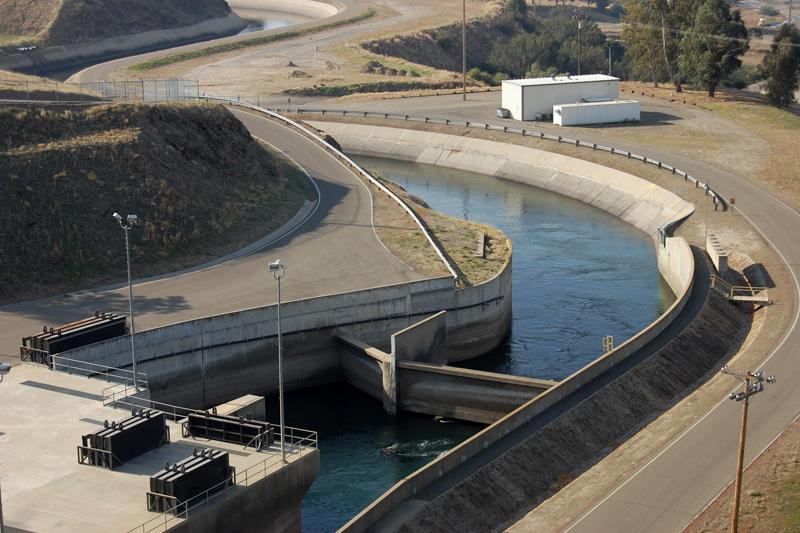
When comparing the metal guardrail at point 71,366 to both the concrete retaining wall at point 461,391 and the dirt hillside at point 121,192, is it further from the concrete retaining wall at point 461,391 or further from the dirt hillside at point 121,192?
the concrete retaining wall at point 461,391

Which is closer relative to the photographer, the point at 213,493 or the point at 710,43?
the point at 213,493

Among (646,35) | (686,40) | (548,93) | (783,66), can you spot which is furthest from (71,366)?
(646,35)

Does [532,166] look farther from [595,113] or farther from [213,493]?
[213,493]

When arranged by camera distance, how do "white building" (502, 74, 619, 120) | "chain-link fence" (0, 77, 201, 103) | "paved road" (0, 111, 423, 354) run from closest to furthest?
"paved road" (0, 111, 423, 354), "chain-link fence" (0, 77, 201, 103), "white building" (502, 74, 619, 120)

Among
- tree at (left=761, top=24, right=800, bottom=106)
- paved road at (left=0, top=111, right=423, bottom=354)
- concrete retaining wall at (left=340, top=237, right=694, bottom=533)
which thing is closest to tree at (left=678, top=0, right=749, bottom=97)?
tree at (left=761, top=24, right=800, bottom=106)

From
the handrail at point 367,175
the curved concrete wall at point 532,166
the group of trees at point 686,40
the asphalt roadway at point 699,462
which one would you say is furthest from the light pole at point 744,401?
the group of trees at point 686,40

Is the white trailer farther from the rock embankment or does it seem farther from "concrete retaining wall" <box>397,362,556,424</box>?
"concrete retaining wall" <box>397,362,556,424</box>
